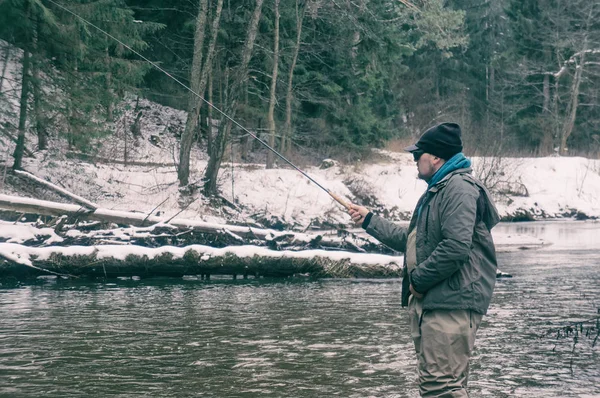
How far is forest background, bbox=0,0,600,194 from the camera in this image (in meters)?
20.8

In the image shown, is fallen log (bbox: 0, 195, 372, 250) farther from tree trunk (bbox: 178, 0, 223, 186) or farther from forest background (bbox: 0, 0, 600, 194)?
tree trunk (bbox: 178, 0, 223, 186)

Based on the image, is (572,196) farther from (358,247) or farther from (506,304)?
(506,304)

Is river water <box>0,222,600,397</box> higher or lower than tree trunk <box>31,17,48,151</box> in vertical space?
lower

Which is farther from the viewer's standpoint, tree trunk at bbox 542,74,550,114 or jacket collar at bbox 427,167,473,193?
tree trunk at bbox 542,74,550,114

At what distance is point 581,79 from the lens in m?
47.7

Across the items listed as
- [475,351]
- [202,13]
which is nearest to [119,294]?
[475,351]

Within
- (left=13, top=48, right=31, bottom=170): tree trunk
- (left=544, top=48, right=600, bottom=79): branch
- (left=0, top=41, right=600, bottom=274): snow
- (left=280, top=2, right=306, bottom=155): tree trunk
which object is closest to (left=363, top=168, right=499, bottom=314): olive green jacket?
(left=0, top=41, right=600, bottom=274): snow

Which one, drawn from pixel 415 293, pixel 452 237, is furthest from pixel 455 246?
pixel 415 293

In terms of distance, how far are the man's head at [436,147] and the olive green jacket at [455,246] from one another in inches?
6.8

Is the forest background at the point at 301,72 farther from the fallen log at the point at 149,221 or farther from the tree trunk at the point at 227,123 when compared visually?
the fallen log at the point at 149,221

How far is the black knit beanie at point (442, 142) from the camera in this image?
4.94 meters

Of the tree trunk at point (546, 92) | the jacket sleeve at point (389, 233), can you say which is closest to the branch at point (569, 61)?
the tree trunk at point (546, 92)

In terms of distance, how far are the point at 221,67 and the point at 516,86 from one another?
90.4 ft

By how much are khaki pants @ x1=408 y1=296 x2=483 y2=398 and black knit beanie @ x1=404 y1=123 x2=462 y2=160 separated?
0.94 m
